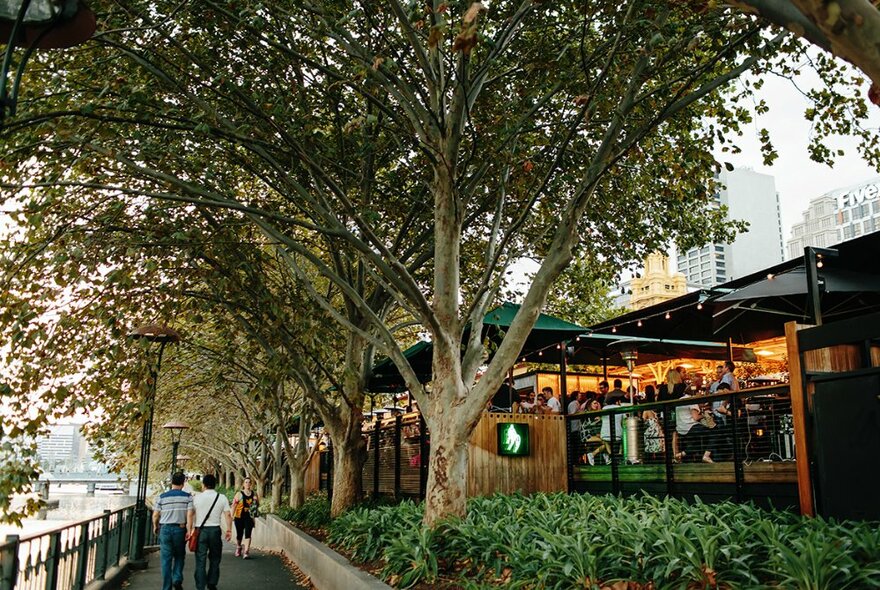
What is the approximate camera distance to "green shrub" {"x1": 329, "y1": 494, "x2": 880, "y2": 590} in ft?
17.0

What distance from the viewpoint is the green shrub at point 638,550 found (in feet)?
17.0

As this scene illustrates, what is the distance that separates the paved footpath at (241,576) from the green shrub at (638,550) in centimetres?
398

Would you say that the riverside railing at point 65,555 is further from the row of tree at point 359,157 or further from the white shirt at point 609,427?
the white shirt at point 609,427

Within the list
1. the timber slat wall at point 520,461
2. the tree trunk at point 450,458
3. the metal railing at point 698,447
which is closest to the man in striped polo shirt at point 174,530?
the tree trunk at point 450,458

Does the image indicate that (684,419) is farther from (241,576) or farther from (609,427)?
(241,576)

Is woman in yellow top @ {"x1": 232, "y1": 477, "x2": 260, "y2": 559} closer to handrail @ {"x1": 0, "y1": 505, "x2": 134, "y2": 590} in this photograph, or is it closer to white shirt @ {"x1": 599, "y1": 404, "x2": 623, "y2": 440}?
handrail @ {"x1": 0, "y1": 505, "x2": 134, "y2": 590}

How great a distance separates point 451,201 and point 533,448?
16.9 ft

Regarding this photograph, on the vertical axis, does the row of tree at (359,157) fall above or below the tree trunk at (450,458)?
above

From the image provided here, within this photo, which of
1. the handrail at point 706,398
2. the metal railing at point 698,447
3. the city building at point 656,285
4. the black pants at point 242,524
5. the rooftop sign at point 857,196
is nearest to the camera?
the handrail at point 706,398

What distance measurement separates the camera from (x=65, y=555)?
8695 mm

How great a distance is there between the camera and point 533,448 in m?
12.8

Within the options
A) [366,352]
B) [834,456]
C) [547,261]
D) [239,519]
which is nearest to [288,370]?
[366,352]

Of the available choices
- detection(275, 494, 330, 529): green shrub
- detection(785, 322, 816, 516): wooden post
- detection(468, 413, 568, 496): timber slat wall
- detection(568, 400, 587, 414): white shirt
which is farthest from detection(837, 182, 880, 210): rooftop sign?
detection(785, 322, 816, 516): wooden post

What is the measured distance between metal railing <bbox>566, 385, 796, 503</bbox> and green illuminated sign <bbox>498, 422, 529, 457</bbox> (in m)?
0.99
